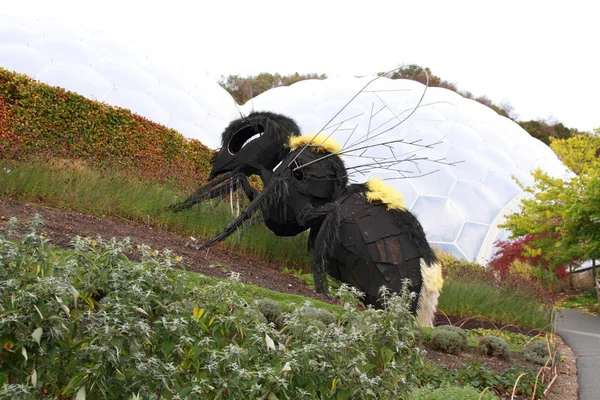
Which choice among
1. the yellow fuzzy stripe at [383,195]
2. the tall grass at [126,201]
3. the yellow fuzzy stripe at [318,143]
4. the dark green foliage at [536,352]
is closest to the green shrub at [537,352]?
the dark green foliage at [536,352]

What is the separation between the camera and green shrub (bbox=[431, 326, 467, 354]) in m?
6.54

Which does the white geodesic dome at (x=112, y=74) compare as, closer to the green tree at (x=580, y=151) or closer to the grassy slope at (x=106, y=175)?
the grassy slope at (x=106, y=175)

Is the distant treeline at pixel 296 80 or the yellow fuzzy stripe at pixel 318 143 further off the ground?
the distant treeline at pixel 296 80

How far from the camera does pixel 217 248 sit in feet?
30.1

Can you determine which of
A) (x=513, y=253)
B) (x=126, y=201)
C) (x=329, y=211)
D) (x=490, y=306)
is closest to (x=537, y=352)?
(x=329, y=211)

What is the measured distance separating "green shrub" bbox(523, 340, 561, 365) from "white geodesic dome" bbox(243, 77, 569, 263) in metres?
8.76

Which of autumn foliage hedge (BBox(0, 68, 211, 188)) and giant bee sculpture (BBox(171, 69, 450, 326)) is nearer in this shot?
giant bee sculpture (BBox(171, 69, 450, 326))

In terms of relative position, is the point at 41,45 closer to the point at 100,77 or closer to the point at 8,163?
the point at 100,77

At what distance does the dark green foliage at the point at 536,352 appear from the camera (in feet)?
22.6

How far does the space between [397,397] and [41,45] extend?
1865cm

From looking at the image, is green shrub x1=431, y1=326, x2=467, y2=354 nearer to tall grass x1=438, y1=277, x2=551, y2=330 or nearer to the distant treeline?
tall grass x1=438, y1=277, x2=551, y2=330

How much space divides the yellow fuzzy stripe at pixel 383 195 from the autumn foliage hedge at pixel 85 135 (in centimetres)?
567

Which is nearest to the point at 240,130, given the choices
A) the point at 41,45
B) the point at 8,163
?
the point at 8,163

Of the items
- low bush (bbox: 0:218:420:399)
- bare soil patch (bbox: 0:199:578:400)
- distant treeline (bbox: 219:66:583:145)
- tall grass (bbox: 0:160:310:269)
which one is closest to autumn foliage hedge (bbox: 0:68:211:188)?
tall grass (bbox: 0:160:310:269)
